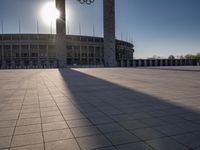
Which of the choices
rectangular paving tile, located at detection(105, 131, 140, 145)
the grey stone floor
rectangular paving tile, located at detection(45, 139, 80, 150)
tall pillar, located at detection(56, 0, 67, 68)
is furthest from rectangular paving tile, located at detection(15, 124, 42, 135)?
tall pillar, located at detection(56, 0, 67, 68)

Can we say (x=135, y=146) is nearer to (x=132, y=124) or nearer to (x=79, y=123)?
(x=132, y=124)

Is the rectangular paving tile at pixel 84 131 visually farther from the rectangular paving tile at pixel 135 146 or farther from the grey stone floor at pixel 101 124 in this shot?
the rectangular paving tile at pixel 135 146

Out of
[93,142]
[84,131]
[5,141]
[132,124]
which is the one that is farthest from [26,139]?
[132,124]

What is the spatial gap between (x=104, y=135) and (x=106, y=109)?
183 centimetres

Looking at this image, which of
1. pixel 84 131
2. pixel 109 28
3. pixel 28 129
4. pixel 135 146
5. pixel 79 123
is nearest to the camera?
pixel 135 146

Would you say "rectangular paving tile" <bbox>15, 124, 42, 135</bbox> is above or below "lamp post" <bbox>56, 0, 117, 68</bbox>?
below

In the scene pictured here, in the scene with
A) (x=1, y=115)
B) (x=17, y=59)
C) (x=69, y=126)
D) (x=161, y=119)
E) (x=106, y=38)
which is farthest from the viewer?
(x=17, y=59)

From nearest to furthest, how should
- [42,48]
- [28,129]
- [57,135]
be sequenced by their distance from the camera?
[57,135], [28,129], [42,48]

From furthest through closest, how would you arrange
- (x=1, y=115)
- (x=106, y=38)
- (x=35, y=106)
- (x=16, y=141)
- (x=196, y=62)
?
(x=196, y=62) < (x=106, y=38) < (x=35, y=106) < (x=1, y=115) < (x=16, y=141)

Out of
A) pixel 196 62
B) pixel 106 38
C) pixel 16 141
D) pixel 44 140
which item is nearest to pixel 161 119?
pixel 44 140

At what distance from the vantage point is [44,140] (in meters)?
3.43

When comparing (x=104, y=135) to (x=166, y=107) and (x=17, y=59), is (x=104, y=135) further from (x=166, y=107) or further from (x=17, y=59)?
(x=17, y=59)

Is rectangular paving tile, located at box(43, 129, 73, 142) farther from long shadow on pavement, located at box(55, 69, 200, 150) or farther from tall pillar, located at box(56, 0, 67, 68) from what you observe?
tall pillar, located at box(56, 0, 67, 68)

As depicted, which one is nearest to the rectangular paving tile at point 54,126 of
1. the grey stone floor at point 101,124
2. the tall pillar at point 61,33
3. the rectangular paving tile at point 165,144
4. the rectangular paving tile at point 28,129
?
the grey stone floor at point 101,124
